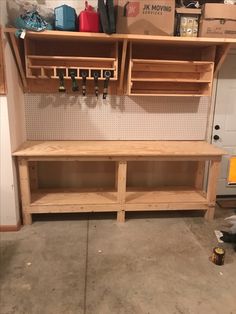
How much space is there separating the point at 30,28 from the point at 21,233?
1891 millimetres

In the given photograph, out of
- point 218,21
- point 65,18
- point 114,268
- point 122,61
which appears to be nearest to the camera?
point 114,268

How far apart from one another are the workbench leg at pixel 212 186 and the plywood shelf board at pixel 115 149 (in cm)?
13

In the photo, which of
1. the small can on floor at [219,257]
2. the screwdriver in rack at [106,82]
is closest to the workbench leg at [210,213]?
the small can on floor at [219,257]

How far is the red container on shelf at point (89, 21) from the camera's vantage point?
2342 millimetres

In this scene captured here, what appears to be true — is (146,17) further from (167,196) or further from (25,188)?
(25,188)

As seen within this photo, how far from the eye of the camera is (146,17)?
2.42m

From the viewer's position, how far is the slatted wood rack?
99.7 inches

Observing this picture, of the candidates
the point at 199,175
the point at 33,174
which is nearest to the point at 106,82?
the point at 33,174

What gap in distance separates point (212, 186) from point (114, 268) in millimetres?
1377

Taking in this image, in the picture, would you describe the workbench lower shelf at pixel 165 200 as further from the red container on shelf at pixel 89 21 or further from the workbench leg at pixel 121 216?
the red container on shelf at pixel 89 21

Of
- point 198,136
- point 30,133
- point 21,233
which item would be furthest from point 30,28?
point 198,136

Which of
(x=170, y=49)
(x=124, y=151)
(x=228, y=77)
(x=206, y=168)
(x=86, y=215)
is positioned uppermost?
(x=170, y=49)

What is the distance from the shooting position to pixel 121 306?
5.63 ft

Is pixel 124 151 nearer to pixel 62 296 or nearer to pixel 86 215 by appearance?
pixel 86 215
